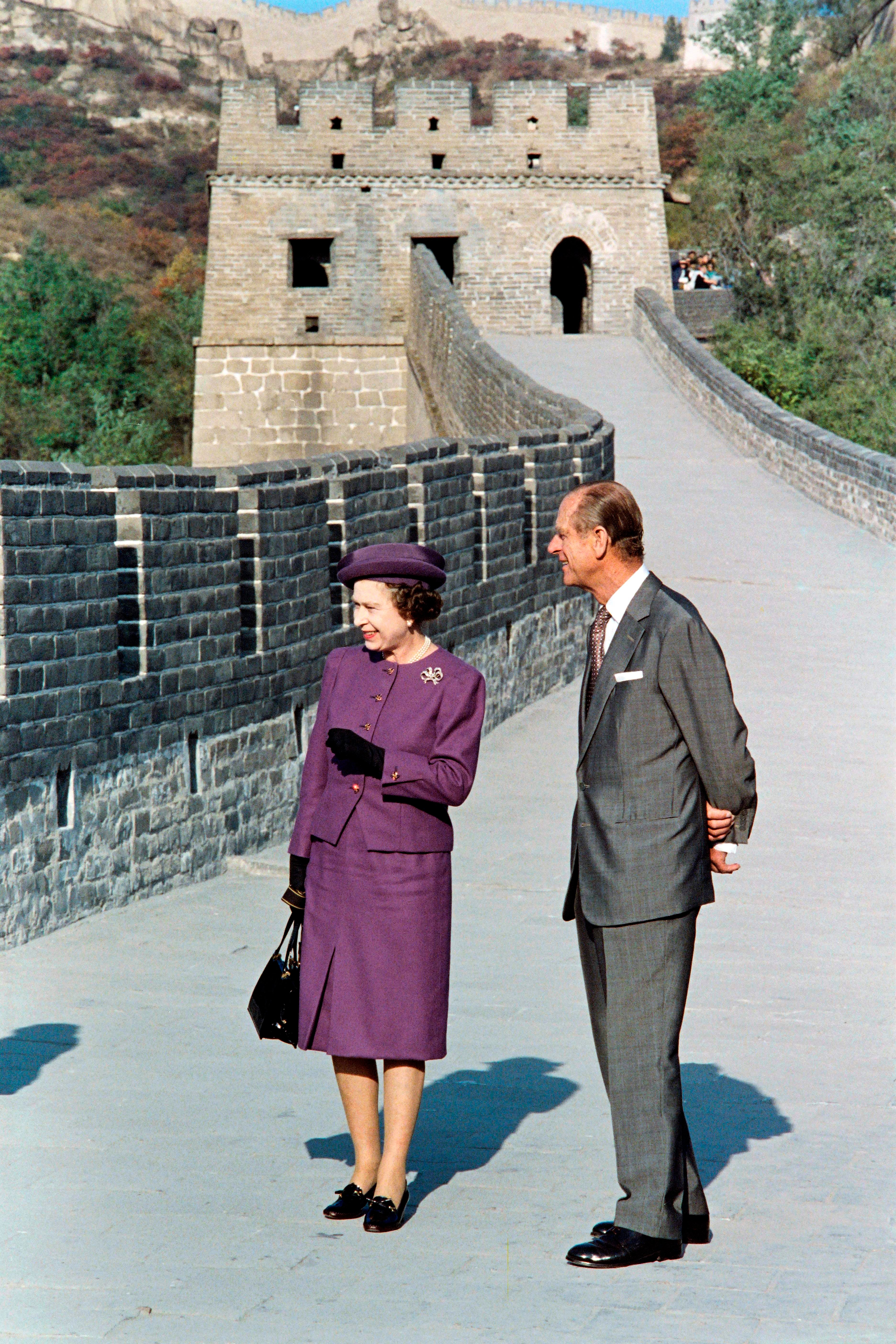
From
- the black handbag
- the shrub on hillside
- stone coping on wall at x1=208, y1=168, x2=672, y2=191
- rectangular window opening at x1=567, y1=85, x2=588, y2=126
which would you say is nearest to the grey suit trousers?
the black handbag

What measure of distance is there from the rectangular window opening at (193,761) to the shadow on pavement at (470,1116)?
10.3 feet

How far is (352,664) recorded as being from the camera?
4344mm

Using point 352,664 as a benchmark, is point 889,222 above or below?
above

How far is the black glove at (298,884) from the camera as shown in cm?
429

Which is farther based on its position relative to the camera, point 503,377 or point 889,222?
point 889,222

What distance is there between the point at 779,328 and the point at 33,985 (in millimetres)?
33897

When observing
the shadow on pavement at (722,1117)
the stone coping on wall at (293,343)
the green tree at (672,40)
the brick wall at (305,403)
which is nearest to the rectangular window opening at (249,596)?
the shadow on pavement at (722,1117)

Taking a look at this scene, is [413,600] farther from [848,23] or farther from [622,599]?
[848,23]

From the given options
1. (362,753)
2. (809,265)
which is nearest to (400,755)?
(362,753)

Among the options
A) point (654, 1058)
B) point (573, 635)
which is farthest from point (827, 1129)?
point (573, 635)

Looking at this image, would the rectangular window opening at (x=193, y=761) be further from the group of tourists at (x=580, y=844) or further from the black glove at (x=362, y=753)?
the black glove at (x=362, y=753)

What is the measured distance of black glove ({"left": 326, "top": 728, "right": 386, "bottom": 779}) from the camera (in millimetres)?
4129

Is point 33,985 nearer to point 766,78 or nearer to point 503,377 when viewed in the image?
point 503,377

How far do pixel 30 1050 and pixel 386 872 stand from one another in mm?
1963
